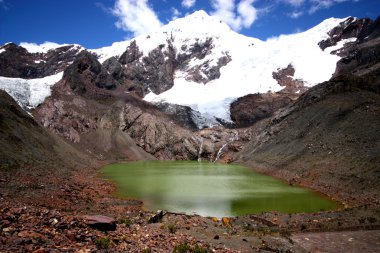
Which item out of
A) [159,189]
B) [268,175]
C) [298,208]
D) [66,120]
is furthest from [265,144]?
[66,120]

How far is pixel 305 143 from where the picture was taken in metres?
61.0

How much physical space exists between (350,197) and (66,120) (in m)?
90.4

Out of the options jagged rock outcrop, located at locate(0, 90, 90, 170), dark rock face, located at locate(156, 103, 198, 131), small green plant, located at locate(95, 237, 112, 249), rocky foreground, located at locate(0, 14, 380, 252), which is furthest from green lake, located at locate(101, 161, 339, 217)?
dark rock face, located at locate(156, 103, 198, 131)

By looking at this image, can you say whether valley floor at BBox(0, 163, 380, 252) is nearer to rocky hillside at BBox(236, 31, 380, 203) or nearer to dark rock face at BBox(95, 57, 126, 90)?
rocky hillside at BBox(236, 31, 380, 203)

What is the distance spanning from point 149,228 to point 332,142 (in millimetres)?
40680

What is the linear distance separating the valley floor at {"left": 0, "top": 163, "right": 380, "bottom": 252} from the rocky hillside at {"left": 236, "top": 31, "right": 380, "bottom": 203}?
40.9 feet

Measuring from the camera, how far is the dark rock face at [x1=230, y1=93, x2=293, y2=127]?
15538cm

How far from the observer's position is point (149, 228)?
18.8m

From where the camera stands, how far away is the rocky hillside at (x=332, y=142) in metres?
40.4

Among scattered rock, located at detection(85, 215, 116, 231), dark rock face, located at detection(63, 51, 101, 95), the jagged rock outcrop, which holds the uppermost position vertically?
dark rock face, located at detection(63, 51, 101, 95)

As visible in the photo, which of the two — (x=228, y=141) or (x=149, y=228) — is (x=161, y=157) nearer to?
(x=228, y=141)

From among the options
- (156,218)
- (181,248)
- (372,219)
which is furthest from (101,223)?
(372,219)

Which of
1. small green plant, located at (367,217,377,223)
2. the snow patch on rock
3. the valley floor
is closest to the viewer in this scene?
the valley floor

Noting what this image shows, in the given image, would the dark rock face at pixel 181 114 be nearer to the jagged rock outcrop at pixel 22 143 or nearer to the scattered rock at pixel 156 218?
the jagged rock outcrop at pixel 22 143
